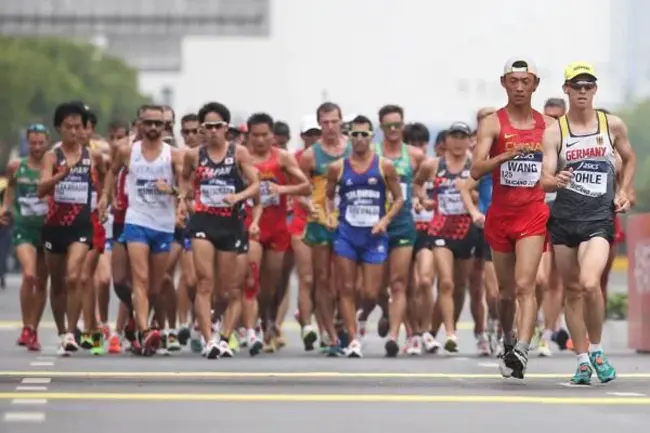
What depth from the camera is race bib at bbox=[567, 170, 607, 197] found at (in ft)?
50.8

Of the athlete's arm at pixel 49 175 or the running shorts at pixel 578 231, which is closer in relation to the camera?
the running shorts at pixel 578 231

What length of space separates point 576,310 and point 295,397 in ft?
8.80

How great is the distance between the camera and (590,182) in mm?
15484

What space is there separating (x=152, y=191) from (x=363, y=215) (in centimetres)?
176

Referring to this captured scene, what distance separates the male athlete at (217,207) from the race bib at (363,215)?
0.97m

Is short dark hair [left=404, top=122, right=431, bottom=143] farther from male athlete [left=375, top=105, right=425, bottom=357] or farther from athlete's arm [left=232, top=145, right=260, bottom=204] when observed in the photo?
athlete's arm [left=232, top=145, right=260, bottom=204]

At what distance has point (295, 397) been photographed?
1401 cm

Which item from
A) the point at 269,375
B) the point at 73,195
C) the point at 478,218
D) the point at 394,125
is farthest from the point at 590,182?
the point at 73,195

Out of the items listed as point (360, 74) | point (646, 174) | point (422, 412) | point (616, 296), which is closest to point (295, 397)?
point (422, 412)

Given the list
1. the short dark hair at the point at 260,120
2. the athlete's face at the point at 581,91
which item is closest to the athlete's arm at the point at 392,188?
the short dark hair at the point at 260,120

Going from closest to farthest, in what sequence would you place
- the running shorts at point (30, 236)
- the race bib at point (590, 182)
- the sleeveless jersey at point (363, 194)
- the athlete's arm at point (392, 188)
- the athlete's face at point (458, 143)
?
the race bib at point (590, 182), the athlete's arm at point (392, 188), the sleeveless jersey at point (363, 194), the running shorts at point (30, 236), the athlete's face at point (458, 143)

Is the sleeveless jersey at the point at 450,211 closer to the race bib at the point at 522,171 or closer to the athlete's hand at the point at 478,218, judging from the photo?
the athlete's hand at the point at 478,218

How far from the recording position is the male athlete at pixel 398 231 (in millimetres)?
19750

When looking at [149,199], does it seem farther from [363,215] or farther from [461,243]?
[461,243]
